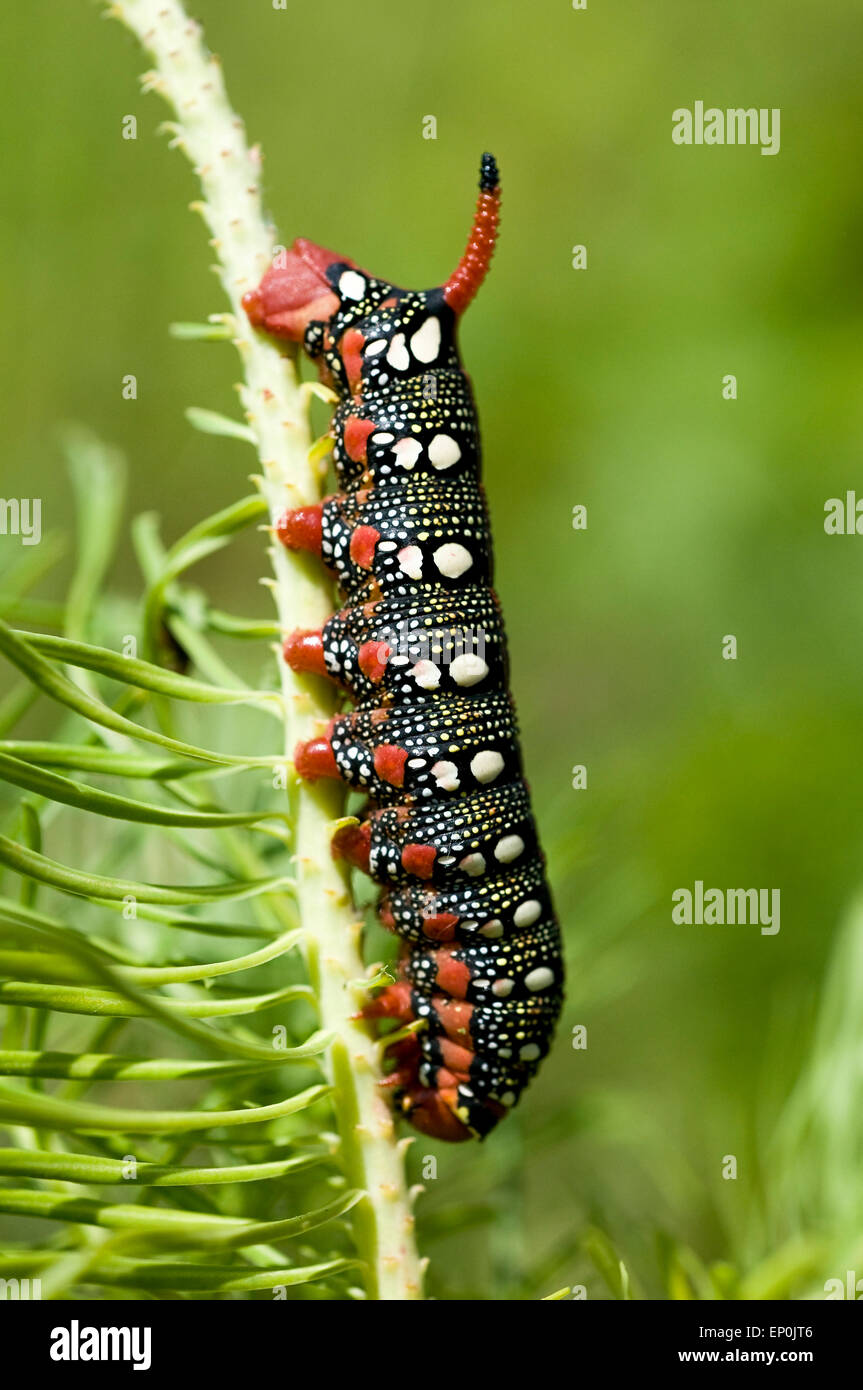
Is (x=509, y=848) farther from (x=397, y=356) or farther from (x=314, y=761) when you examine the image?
(x=397, y=356)

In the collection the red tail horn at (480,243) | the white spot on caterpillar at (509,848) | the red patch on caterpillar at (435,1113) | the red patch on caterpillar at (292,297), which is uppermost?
the red tail horn at (480,243)

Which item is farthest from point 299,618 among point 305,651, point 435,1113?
point 435,1113

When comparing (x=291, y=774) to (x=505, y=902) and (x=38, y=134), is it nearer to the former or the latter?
(x=505, y=902)

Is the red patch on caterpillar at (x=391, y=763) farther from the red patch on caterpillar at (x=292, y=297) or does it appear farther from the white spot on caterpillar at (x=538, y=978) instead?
the red patch on caterpillar at (x=292, y=297)

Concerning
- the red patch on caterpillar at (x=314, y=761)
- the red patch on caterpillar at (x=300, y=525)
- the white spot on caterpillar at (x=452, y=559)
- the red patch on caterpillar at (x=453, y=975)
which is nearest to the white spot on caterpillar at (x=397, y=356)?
the white spot on caterpillar at (x=452, y=559)

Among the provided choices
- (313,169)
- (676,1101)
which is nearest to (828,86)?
(313,169)
